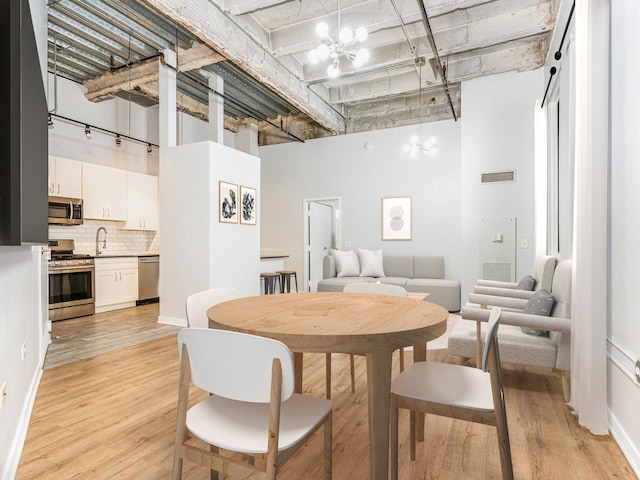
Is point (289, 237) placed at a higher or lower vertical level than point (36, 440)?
higher

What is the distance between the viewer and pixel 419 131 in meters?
6.89

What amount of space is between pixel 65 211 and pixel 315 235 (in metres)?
4.60

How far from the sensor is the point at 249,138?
26.3 feet

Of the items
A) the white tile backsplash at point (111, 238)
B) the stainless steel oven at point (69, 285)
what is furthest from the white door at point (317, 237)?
the stainless steel oven at point (69, 285)

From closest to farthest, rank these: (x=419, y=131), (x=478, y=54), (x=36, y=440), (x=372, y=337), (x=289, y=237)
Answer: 1. (x=372, y=337)
2. (x=36, y=440)
3. (x=478, y=54)
4. (x=419, y=131)
5. (x=289, y=237)

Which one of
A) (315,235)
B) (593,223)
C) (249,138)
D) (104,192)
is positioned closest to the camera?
(593,223)

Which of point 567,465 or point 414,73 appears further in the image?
point 414,73

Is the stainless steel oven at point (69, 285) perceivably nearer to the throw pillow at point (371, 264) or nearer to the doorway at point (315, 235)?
the doorway at point (315, 235)

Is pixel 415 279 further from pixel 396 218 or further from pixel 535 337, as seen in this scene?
pixel 535 337

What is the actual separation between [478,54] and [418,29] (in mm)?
1368

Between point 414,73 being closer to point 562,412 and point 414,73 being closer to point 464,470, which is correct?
point 562,412

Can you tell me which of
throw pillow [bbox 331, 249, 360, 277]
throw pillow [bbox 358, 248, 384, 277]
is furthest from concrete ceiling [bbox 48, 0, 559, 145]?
throw pillow [bbox 358, 248, 384, 277]

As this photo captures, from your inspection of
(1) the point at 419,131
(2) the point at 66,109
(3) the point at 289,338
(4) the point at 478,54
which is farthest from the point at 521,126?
(2) the point at 66,109

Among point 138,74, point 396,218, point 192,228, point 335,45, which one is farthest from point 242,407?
point 396,218
